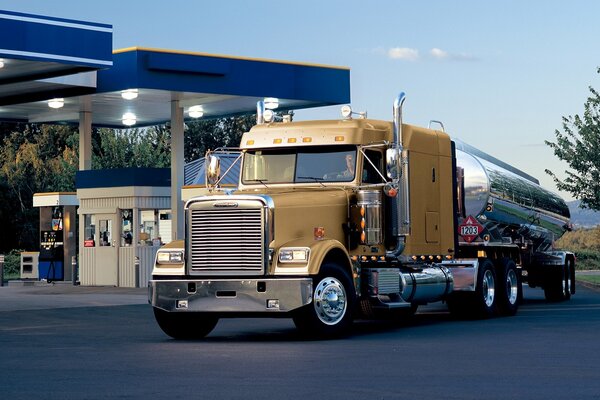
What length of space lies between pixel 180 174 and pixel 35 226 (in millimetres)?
32643

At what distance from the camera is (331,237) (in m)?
21.0

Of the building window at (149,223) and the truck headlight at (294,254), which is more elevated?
the building window at (149,223)

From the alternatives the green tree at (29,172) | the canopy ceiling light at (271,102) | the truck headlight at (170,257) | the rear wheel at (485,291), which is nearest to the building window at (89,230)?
the canopy ceiling light at (271,102)

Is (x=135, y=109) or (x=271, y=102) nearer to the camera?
(x=271, y=102)

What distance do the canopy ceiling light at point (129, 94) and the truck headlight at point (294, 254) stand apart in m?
18.4

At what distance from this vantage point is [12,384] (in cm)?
1408

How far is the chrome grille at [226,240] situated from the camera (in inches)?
781

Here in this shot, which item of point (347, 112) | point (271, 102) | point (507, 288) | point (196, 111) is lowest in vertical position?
point (507, 288)

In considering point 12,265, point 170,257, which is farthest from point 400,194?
point 12,265

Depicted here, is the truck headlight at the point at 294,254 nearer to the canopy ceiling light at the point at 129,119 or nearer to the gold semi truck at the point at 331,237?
the gold semi truck at the point at 331,237

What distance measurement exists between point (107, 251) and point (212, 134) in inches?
2148

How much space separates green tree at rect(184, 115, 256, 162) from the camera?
309 ft

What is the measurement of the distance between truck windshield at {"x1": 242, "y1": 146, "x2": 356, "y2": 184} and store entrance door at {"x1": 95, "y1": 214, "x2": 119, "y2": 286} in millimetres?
18231

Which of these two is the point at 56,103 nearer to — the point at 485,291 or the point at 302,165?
the point at 485,291
